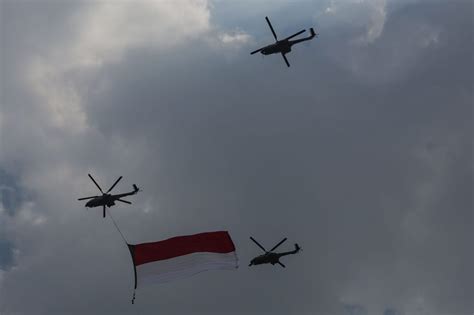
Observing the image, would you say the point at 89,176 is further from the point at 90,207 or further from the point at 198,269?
the point at 198,269

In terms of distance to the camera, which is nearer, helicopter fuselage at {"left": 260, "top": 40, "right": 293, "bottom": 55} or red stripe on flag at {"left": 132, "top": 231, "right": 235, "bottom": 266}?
red stripe on flag at {"left": 132, "top": 231, "right": 235, "bottom": 266}

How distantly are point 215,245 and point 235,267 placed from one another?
10.4 ft

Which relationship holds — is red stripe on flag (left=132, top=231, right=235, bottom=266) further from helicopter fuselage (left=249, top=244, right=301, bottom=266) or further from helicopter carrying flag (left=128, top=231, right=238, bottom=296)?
helicopter fuselage (left=249, top=244, right=301, bottom=266)

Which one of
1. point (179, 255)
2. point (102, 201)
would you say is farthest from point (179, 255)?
point (102, 201)

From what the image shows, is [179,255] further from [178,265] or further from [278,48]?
[278,48]

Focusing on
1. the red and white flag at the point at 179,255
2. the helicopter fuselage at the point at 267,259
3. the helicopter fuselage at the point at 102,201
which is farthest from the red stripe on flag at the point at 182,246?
the helicopter fuselage at the point at 267,259

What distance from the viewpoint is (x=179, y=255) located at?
6688cm

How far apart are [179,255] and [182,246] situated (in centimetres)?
96

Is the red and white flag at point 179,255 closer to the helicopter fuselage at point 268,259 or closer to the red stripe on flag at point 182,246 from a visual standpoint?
the red stripe on flag at point 182,246

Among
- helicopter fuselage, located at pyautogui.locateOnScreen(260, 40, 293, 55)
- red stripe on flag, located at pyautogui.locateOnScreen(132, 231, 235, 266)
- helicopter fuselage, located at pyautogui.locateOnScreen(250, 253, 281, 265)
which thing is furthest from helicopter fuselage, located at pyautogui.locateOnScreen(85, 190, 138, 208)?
helicopter fuselage, located at pyautogui.locateOnScreen(260, 40, 293, 55)

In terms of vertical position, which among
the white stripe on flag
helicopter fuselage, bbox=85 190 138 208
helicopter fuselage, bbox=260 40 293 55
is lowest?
the white stripe on flag

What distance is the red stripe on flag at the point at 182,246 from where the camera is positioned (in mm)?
65562

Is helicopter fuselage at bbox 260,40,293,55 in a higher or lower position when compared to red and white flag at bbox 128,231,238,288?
higher

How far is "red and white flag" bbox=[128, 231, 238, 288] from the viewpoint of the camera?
65.2 m
